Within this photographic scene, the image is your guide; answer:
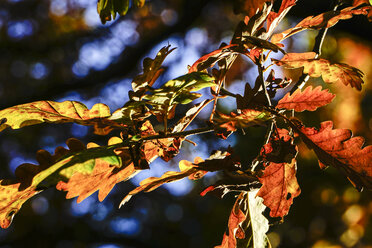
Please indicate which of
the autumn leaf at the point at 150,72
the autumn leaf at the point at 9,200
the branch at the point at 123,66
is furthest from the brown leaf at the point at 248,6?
the branch at the point at 123,66

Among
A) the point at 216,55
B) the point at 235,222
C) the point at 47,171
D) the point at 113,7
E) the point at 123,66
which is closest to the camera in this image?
the point at 47,171

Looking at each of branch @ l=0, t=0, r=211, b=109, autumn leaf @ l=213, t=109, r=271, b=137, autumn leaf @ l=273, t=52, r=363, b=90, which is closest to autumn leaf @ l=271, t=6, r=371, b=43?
autumn leaf @ l=273, t=52, r=363, b=90

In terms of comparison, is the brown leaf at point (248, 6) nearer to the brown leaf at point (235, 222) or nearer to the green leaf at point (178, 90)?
the green leaf at point (178, 90)

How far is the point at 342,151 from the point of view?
51cm

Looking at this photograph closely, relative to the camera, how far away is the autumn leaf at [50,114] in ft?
1.68

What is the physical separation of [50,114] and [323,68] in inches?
18.3

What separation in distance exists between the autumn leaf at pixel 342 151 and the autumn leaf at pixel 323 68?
95 millimetres

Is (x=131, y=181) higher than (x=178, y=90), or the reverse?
(x=178, y=90)

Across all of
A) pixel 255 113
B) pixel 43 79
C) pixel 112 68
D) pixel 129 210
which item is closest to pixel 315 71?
pixel 255 113

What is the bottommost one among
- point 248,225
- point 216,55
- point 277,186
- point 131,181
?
point 131,181

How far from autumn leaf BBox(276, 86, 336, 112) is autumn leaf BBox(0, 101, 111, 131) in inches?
12.5

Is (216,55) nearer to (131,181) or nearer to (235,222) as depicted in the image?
(235,222)

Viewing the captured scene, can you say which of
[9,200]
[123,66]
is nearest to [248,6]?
[9,200]

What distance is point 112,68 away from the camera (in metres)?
4.06
